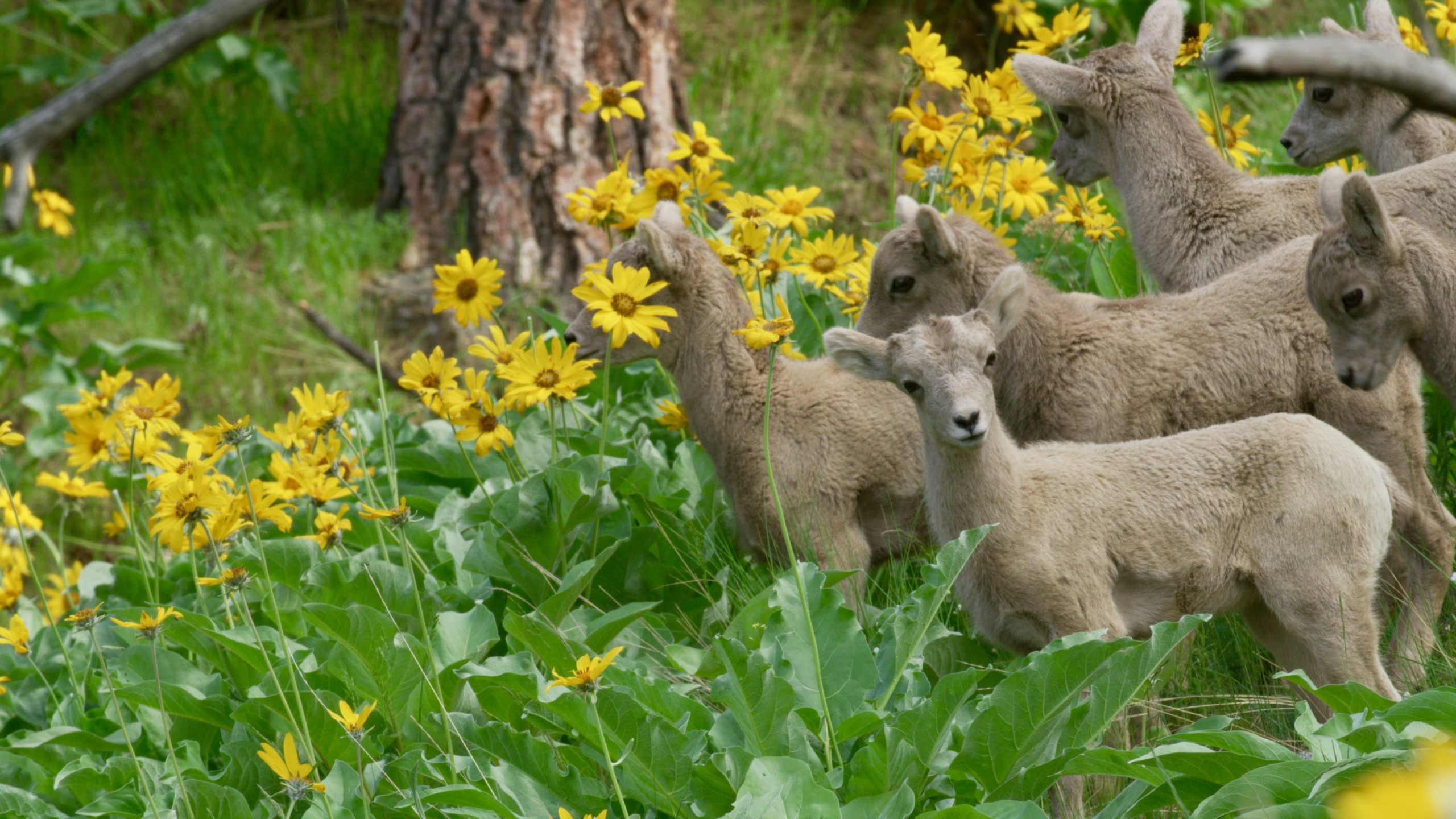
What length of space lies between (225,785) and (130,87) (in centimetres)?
274

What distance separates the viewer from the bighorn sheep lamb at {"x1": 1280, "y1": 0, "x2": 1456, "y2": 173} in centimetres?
497

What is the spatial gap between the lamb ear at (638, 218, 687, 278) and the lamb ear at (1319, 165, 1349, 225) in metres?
1.93

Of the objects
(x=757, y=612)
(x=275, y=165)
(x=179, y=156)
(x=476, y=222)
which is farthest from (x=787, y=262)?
(x=179, y=156)

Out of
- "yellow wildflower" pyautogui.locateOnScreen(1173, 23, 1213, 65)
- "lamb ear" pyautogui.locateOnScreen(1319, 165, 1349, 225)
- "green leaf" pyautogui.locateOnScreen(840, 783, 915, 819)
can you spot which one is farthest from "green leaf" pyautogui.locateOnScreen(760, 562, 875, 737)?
"yellow wildflower" pyautogui.locateOnScreen(1173, 23, 1213, 65)

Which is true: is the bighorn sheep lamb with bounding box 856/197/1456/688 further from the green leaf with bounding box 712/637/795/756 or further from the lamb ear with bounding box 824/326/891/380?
the green leaf with bounding box 712/637/795/756

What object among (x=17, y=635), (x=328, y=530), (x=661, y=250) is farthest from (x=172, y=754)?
(x=661, y=250)

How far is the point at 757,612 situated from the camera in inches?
145

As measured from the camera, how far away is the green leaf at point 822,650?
10.9 ft

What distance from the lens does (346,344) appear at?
770 centimetres

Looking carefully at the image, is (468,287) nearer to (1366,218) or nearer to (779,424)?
(779,424)

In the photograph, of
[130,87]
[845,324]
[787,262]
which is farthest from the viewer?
[845,324]

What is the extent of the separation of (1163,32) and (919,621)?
2.73 meters

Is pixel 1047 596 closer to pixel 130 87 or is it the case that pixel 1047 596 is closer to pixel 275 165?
pixel 130 87

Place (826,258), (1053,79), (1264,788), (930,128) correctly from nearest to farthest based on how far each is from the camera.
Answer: (1264,788) < (1053,79) < (826,258) < (930,128)
